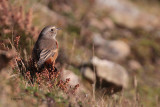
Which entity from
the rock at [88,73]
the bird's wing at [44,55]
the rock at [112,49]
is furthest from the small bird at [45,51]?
the rock at [112,49]

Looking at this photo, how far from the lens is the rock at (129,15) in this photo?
17358 mm

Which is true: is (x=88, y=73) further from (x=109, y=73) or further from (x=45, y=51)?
(x=45, y=51)

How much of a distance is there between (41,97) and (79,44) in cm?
851

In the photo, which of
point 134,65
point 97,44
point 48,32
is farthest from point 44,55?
point 97,44

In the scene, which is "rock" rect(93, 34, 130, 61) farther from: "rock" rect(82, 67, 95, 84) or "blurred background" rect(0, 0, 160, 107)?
"rock" rect(82, 67, 95, 84)

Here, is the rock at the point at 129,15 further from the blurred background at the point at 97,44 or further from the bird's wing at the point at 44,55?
the bird's wing at the point at 44,55

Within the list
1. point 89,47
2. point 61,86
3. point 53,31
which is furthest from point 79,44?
point 61,86

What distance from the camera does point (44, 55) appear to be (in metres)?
5.62

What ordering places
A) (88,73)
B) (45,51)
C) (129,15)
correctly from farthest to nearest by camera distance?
(129,15) < (88,73) < (45,51)

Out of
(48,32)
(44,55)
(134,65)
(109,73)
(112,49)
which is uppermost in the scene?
(48,32)

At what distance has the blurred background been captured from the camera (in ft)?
17.3

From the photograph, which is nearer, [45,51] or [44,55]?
[44,55]

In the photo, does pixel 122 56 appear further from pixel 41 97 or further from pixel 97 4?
pixel 41 97

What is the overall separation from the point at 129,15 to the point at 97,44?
599 cm
